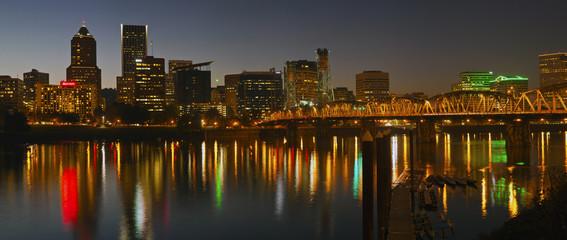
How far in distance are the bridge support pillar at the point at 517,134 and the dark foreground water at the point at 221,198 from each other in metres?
25.9

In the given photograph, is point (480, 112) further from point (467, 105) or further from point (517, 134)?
point (517, 134)

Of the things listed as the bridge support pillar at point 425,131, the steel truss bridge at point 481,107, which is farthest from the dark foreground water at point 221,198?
the bridge support pillar at point 425,131

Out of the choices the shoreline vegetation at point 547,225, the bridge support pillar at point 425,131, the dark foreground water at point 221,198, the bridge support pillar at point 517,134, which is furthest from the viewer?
the bridge support pillar at point 425,131

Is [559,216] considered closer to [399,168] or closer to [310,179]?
[310,179]

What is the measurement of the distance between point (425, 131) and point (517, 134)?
24.5 m

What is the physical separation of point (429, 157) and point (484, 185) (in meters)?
34.2

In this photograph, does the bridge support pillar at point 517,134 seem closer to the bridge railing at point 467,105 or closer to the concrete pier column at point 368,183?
the bridge railing at point 467,105

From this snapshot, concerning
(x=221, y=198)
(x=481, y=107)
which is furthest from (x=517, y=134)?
(x=221, y=198)

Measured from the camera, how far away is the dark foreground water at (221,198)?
33.8 meters

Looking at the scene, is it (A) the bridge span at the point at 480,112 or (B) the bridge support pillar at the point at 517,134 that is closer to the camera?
(A) the bridge span at the point at 480,112

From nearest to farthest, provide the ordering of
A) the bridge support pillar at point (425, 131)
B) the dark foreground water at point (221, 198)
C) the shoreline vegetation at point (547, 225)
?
the shoreline vegetation at point (547, 225), the dark foreground water at point (221, 198), the bridge support pillar at point (425, 131)

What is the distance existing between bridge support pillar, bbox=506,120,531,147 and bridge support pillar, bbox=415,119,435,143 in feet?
70.5

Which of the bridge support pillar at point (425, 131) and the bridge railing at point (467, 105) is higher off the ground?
the bridge railing at point (467, 105)

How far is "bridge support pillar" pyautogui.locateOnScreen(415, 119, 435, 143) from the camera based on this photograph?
121750 millimetres
